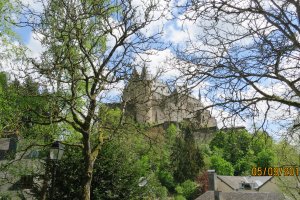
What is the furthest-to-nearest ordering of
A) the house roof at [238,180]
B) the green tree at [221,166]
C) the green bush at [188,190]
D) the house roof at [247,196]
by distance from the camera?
the green tree at [221,166], the green bush at [188,190], the house roof at [238,180], the house roof at [247,196]

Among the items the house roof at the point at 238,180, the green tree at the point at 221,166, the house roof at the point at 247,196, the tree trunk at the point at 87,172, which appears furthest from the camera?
the green tree at the point at 221,166

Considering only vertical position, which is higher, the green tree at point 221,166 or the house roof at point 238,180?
the green tree at point 221,166

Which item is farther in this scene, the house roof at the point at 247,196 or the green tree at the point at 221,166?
the green tree at the point at 221,166

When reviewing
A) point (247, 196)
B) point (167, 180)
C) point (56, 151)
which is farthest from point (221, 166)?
point (56, 151)

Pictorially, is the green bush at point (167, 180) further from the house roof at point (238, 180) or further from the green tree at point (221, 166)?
the green tree at point (221, 166)

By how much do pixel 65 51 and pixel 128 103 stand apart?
10.3 feet

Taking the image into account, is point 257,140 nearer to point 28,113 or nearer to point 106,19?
point 106,19

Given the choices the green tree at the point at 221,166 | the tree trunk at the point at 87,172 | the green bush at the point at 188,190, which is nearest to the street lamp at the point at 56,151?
the tree trunk at the point at 87,172

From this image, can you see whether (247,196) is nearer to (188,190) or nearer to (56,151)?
(188,190)

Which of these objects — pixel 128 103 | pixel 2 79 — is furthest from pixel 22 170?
pixel 128 103

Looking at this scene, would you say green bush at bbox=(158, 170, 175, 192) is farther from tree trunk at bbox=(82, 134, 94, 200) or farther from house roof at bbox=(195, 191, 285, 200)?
tree trunk at bbox=(82, 134, 94, 200)

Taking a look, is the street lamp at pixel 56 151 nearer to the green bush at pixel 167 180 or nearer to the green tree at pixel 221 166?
the green bush at pixel 167 180

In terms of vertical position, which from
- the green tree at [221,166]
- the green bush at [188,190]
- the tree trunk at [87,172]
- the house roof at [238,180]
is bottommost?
the green bush at [188,190]

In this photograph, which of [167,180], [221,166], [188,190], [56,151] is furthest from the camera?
[221,166]
